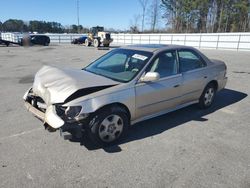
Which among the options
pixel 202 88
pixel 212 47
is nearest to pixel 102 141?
pixel 202 88

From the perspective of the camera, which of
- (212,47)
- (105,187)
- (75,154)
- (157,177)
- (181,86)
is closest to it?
(105,187)

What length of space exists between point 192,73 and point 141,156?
7.47ft

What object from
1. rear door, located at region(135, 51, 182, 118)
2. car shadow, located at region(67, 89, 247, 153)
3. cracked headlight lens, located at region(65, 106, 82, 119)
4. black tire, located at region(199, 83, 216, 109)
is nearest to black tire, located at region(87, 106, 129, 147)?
car shadow, located at region(67, 89, 247, 153)

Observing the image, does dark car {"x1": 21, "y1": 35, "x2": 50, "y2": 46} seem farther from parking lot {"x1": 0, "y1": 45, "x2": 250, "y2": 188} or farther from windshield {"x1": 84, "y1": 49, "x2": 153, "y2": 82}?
windshield {"x1": 84, "y1": 49, "x2": 153, "y2": 82}

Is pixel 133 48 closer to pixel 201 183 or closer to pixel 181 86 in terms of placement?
pixel 181 86

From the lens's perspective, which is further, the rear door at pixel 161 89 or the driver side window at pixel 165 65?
the driver side window at pixel 165 65

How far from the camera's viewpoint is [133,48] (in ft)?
15.4

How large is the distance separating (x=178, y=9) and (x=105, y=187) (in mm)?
50480

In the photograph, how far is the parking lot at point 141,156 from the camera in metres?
2.89

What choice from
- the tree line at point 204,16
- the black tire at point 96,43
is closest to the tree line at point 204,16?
the tree line at point 204,16

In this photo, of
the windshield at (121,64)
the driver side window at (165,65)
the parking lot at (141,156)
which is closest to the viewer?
the parking lot at (141,156)

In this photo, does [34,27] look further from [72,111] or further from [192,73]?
[72,111]

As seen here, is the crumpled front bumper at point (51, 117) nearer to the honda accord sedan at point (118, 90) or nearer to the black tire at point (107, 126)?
the honda accord sedan at point (118, 90)

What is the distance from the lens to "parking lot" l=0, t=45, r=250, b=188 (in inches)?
114
